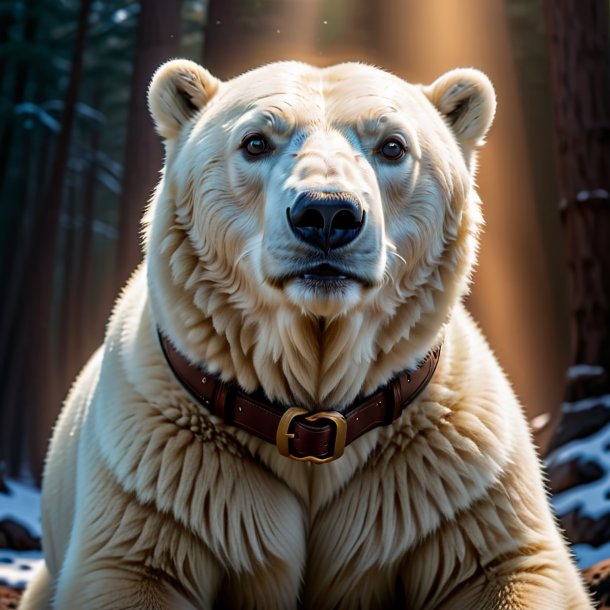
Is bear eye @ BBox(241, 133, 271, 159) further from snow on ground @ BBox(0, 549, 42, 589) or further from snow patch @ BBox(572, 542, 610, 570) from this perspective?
snow patch @ BBox(572, 542, 610, 570)

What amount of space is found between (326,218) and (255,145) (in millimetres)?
552

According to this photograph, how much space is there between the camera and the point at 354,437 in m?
2.79

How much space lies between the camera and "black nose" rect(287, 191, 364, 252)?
7.72 feet

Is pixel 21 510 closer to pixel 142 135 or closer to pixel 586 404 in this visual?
pixel 142 135

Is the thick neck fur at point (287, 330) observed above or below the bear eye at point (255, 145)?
below

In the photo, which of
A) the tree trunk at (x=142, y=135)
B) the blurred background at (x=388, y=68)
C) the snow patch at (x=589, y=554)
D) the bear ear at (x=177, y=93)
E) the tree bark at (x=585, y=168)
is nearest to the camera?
the bear ear at (x=177, y=93)

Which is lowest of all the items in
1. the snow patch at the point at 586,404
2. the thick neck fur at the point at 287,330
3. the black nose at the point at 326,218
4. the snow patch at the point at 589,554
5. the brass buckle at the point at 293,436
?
the snow patch at the point at 589,554

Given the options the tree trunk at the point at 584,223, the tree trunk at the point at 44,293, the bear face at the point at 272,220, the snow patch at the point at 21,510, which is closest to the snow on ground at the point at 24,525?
the snow patch at the point at 21,510

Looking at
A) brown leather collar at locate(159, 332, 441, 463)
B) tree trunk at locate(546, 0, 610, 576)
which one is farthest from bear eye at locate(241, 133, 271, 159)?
tree trunk at locate(546, 0, 610, 576)

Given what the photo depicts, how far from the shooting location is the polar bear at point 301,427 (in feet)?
9.02

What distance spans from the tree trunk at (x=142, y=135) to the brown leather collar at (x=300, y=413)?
4.38m

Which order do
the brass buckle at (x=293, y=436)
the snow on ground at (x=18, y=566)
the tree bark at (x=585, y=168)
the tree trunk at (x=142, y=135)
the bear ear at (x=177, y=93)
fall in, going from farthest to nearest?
the tree trunk at (x=142, y=135), the tree bark at (x=585, y=168), the snow on ground at (x=18, y=566), the bear ear at (x=177, y=93), the brass buckle at (x=293, y=436)

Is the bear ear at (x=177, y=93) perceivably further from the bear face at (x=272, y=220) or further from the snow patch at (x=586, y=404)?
the snow patch at (x=586, y=404)

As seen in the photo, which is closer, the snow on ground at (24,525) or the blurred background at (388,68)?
the snow on ground at (24,525)
